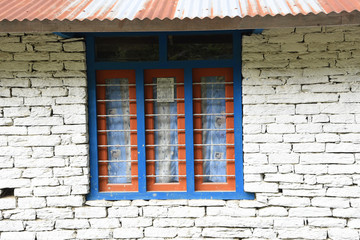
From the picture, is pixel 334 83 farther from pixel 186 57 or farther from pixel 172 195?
pixel 172 195

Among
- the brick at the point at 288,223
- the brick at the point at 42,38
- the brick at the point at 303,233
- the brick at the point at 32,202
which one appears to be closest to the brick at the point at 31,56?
the brick at the point at 42,38

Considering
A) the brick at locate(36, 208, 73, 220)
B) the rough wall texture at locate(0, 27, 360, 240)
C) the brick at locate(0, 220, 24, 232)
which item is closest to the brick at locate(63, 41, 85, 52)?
the rough wall texture at locate(0, 27, 360, 240)

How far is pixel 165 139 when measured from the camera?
419 centimetres

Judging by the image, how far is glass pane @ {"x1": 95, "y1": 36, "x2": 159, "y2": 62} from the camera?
413 centimetres

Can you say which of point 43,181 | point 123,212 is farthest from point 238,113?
point 43,181

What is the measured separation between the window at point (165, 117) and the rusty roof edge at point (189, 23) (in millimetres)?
715

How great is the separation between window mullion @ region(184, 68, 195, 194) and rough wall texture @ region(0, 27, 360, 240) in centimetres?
25

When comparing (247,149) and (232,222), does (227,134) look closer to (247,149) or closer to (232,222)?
(247,149)

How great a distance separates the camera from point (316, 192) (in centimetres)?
389

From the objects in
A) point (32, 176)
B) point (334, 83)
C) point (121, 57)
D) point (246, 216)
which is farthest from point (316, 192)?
point (32, 176)

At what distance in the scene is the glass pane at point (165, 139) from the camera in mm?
4145

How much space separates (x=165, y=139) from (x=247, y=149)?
3.12 ft

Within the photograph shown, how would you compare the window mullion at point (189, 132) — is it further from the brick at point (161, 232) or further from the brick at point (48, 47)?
the brick at point (48, 47)

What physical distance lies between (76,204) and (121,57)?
176cm
